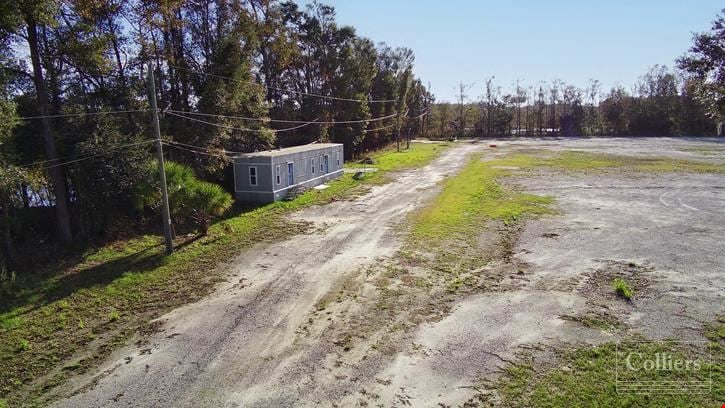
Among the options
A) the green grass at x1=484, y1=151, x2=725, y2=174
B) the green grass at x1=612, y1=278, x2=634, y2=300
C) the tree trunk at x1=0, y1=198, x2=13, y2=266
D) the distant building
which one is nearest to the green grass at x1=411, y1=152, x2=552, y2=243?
the green grass at x1=612, y1=278, x2=634, y2=300

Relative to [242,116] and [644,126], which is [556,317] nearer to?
[242,116]

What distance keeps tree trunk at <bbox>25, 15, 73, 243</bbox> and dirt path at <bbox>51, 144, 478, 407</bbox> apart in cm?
749

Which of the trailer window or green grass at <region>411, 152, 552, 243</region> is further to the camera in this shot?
the trailer window

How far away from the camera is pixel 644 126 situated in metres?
71.7

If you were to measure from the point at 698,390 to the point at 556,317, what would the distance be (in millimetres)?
2967

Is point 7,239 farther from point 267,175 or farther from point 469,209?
point 469,209

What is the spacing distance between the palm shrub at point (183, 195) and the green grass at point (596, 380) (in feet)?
41.9

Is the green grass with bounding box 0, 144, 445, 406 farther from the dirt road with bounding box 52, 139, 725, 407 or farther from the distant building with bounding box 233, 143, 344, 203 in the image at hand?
the distant building with bounding box 233, 143, 344, 203

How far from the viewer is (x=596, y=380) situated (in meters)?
7.08

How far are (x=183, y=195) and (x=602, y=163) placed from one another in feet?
113

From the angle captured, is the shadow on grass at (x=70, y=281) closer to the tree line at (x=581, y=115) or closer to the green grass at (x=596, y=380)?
the green grass at (x=596, y=380)

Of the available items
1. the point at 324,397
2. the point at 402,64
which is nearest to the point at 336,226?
the point at 324,397

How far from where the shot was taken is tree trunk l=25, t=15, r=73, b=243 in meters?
15.0

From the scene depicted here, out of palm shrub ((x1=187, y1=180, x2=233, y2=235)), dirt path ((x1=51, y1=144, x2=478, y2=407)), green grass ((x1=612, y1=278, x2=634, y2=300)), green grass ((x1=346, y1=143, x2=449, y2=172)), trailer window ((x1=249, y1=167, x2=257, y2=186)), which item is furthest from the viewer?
green grass ((x1=346, y1=143, x2=449, y2=172))
